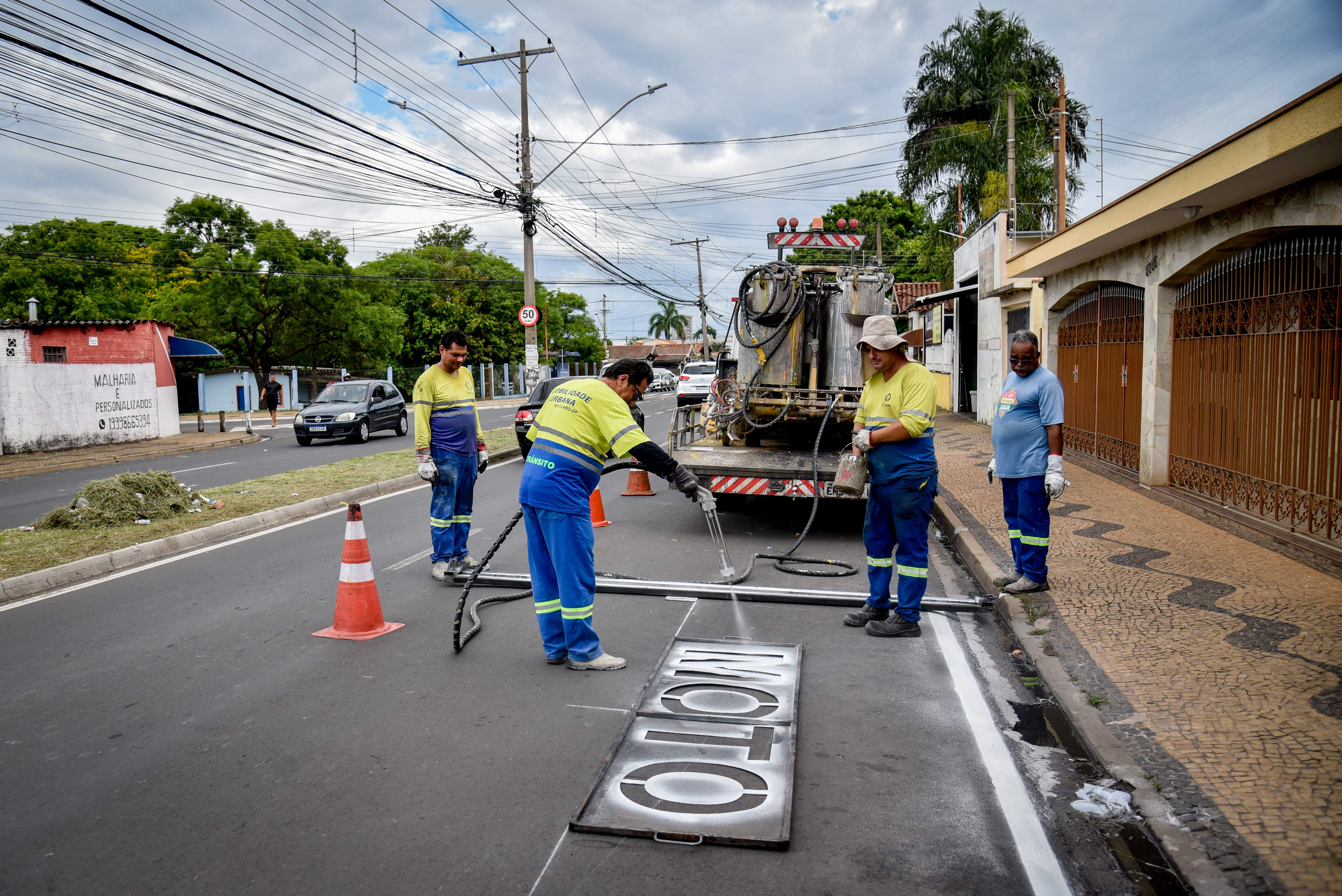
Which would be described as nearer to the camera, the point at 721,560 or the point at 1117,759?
the point at 1117,759

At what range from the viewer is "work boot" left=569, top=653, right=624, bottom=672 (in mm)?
5027

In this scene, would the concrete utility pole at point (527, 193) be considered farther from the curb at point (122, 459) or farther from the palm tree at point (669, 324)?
the palm tree at point (669, 324)

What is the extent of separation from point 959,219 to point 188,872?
33197mm

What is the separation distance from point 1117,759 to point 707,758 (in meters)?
1.75

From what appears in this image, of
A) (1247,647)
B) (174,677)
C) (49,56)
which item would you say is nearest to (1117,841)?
(1247,647)

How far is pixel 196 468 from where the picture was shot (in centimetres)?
1689

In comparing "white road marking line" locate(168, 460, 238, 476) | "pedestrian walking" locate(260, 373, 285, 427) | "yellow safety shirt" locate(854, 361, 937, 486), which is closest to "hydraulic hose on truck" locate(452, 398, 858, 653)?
"yellow safety shirt" locate(854, 361, 937, 486)

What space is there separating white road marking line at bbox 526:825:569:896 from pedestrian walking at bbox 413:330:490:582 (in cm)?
415

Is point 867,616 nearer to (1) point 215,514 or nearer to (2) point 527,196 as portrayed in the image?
(1) point 215,514

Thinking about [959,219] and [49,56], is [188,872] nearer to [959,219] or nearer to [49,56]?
[49,56]

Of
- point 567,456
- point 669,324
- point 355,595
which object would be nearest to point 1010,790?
point 567,456

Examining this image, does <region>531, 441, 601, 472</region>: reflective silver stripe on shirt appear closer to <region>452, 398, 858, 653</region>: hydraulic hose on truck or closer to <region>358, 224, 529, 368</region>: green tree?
<region>452, 398, 858, 653</region>: hydraulic hose on truck

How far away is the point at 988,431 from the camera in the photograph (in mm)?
20344

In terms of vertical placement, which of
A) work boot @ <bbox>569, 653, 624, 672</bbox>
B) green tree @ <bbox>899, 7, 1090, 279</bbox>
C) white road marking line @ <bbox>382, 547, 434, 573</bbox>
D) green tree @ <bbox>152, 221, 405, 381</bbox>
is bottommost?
work boot @ <bbox>569, 653, 624, 672</bbox>
